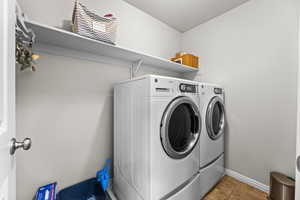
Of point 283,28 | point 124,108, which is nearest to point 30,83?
point 124,108

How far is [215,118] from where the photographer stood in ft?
5.24

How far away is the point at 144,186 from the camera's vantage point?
36.9 inches

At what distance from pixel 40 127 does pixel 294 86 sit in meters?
2.50

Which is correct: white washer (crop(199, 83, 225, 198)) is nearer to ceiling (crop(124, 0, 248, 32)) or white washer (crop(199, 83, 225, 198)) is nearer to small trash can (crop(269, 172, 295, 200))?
small trash can (crop(269, 172, 295, 200))

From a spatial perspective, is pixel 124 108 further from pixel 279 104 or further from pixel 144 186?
pixel 279 104

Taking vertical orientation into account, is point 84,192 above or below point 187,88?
below

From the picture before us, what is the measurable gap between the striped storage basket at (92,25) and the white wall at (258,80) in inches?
61.2

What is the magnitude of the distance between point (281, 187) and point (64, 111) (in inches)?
86.1

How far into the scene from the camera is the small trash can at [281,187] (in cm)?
113

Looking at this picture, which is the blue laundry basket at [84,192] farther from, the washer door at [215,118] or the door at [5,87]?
the washer door at [215,118]

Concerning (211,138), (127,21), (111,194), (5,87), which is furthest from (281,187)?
(127,21)

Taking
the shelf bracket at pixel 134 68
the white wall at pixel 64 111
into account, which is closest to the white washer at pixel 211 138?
the shelf bracket at pixel 134 68

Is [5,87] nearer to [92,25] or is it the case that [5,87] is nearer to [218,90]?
[92,25]

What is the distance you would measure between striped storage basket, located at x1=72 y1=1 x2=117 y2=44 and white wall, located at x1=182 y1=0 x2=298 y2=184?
5.10ft
